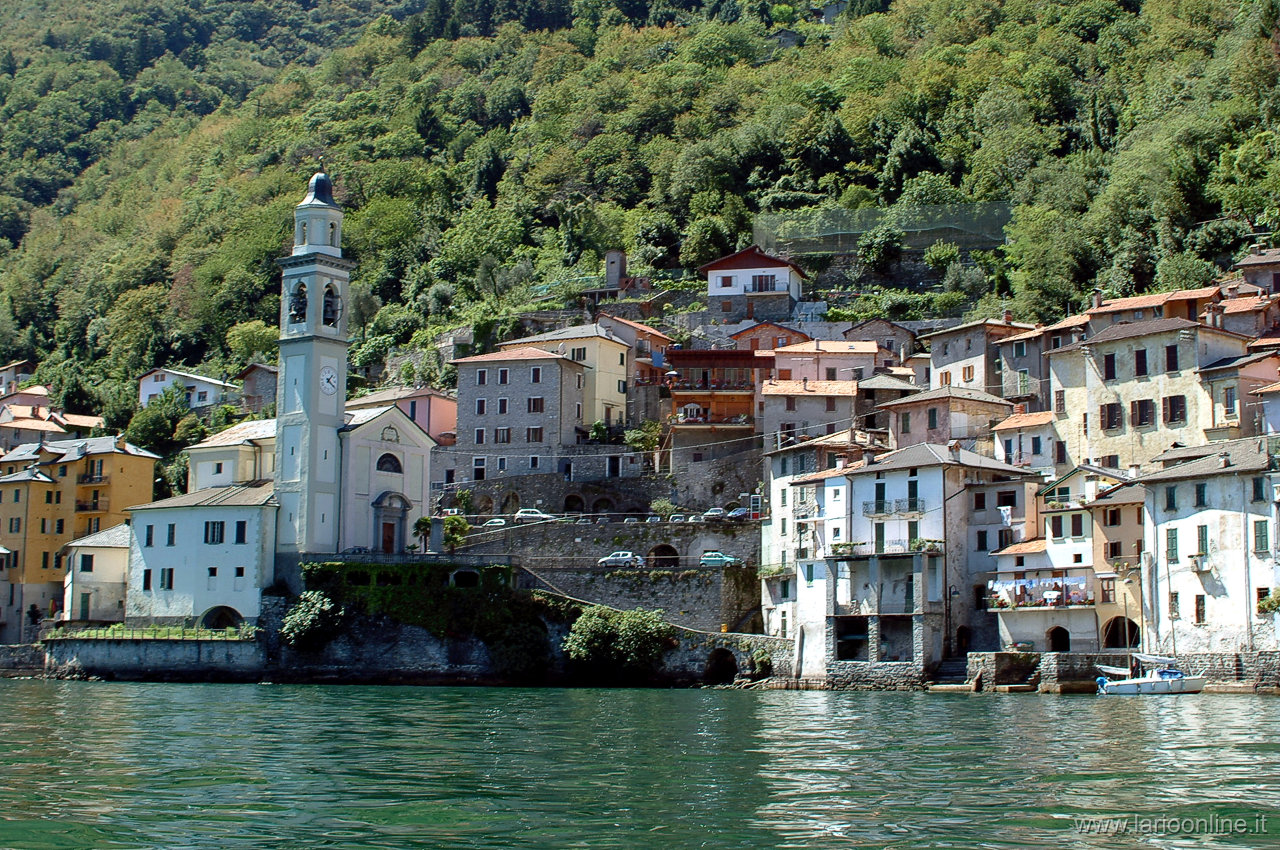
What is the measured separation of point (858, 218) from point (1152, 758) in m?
68.6

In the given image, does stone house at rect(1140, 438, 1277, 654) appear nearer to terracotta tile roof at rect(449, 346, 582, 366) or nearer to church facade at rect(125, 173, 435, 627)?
church facade at rect(125, 173, 435, 627)

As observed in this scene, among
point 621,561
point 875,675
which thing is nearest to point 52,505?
point 621,561

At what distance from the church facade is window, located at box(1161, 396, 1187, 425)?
3038 centimetres

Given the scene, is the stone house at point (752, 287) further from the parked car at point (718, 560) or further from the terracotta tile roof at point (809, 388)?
the parked car at point (718, 560)

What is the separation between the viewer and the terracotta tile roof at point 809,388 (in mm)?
72312

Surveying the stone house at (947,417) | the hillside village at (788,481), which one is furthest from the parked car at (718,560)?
the stone house at (947,417)

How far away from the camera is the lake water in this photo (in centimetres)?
2117

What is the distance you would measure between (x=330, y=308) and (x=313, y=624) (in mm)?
14138

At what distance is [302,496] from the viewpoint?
63031mm

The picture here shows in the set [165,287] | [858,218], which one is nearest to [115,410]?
[165,287]

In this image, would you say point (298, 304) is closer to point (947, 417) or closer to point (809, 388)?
point (809, 388)

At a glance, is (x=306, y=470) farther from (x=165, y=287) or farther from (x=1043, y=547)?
(x=165, y=287)

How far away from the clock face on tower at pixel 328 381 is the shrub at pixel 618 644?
50.2 ft

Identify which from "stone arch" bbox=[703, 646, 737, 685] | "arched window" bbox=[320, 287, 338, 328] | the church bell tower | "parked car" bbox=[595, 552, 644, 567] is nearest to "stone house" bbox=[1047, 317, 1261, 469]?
"stone arch" bbox=[703, 646, 737, 685]
